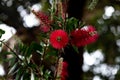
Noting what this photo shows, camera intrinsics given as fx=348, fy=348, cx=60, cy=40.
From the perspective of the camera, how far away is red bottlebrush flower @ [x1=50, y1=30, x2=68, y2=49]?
1.31 metres

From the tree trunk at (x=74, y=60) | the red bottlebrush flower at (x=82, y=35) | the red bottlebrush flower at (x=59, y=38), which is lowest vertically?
the red bottlebrush flower at (x=59, y=38)

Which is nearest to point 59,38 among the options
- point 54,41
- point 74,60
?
point 54,41

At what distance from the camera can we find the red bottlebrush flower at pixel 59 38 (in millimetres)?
1311

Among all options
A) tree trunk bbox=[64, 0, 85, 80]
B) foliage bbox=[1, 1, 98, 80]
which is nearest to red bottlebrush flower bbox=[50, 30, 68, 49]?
foliage bbox=[1, 1, 98, 80]

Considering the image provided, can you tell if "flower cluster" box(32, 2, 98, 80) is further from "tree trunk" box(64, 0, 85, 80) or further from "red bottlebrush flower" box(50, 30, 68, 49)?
"tree trunk" box(64, 0, 85, 80)

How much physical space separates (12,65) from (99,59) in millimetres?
2325

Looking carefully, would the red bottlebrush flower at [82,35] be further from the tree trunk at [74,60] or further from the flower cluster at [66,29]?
the tree trunk at [74,60]

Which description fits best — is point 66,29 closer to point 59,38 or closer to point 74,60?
point 59,38

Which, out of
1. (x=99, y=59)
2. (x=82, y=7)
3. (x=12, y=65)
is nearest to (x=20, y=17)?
(x=99, y=59)

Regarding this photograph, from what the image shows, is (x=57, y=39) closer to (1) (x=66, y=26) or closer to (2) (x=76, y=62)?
(1) (x=66, y=26)

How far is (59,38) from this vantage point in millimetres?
1324

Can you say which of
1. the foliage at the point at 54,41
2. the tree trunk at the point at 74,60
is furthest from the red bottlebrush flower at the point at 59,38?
the tree trunk at the point at 74,60

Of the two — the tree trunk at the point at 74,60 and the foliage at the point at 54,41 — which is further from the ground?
the tree trunk at the point at 74,60

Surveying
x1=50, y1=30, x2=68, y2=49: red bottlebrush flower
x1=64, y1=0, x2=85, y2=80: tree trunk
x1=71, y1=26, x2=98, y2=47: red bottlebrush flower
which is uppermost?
x1=64, y1=0, x2=85, y2=80: tree trunk
